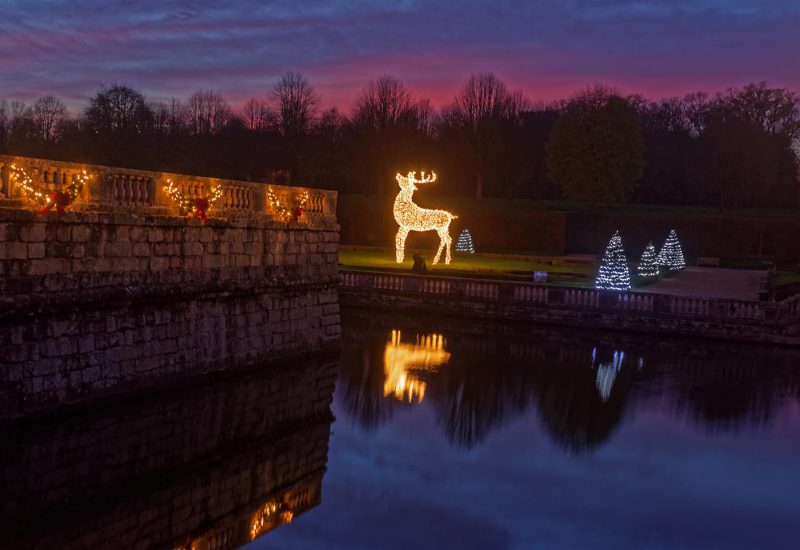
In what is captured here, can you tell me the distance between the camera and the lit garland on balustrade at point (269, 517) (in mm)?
8541

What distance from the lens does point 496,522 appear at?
917cm

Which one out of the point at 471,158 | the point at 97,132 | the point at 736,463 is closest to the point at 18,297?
the point at 736,463

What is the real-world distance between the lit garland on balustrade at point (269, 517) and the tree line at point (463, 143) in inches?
1431

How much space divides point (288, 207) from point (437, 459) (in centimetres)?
694

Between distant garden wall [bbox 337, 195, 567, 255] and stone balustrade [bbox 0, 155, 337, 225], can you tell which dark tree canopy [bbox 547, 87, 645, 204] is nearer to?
distant garden wall [bbox 337, 195, 567, 255]

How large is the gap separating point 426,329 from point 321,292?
5408 millimetres

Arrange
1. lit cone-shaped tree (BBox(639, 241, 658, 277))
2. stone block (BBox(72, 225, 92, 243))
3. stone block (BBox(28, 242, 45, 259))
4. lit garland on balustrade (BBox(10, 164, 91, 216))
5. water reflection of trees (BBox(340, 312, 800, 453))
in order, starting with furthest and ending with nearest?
lit cone-shaped tree (BBox(639, 241, 658, 277)) < water reflection of trees (BBox(340, 312, 800, 453)) < stone block (BBox(72, 225, 92, 243)) < lit garland on balustrade (BBox(10, 164, 91, 216)) < stone block (BBox(28, 242, 45, 259))

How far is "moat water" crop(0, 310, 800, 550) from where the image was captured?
28.6 feet

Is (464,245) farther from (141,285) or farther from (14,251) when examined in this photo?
(14,251)

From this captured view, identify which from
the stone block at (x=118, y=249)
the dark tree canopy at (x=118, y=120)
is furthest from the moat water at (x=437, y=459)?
the dark tree canopy at (x=118, y=120)

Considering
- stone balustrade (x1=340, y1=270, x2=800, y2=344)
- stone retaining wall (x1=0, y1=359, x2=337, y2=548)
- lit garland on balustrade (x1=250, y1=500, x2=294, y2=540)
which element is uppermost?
stone balustrade (x1=340, y1=270, x2=800, y2=344)

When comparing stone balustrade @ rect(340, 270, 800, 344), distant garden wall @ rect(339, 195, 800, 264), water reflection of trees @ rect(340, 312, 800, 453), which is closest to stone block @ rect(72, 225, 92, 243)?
water reflection of trees @ rect(340, 312, 800, 453)

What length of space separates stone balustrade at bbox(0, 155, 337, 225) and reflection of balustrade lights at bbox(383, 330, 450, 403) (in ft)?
12.0

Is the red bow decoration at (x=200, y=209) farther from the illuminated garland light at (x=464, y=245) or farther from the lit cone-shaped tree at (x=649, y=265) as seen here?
the illuminated garland light at (x=464, y=245)
